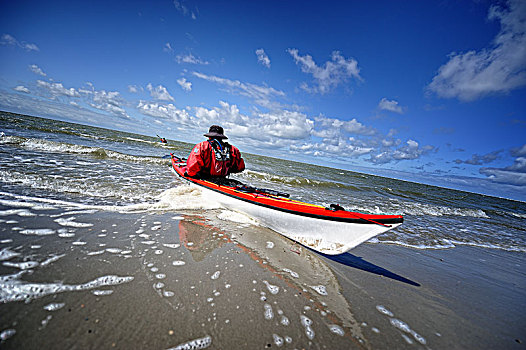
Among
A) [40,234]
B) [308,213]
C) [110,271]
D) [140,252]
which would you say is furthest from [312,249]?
[40,234]

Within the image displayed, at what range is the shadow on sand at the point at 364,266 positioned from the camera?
3.31 m

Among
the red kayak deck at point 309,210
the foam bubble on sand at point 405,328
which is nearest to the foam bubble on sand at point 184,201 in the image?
the red kayak deck at point 309,210

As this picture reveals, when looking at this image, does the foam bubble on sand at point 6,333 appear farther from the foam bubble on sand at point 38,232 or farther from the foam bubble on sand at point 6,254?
the foam bubble on sand at point 38,232

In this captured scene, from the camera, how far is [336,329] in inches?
76.4

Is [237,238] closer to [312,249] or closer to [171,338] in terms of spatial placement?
[312,249]

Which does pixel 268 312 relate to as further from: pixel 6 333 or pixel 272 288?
pixel 6 333

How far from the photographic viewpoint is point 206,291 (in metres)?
2.15

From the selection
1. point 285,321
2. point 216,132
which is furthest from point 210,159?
point 285,321

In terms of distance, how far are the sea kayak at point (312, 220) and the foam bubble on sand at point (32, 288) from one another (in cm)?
261

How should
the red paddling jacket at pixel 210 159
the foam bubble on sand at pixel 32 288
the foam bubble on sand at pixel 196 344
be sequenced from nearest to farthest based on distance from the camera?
the foam bubble on sand at pixel 196 344 → the foam bubble on sand at pixel 32 288 → the red paddling jacket at pixel 210 159

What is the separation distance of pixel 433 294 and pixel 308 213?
2197 mm

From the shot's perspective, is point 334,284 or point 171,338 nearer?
point 171,338

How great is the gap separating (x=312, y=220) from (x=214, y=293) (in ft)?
6.42

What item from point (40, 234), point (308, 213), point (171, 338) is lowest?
point (40, 234)
